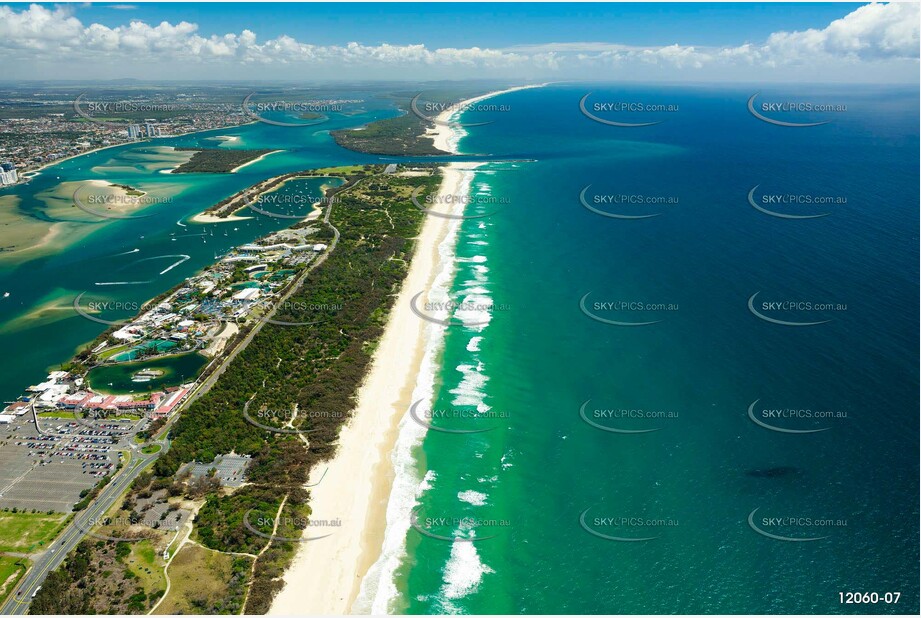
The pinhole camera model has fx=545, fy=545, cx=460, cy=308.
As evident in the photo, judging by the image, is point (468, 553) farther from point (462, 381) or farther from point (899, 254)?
point (899, 254)

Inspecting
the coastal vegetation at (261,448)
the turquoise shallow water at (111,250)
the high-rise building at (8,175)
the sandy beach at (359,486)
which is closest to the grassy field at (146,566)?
the coastal vegetation at (261,448)

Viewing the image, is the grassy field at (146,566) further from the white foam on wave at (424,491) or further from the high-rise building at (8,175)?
the high-rise building at (8,175)

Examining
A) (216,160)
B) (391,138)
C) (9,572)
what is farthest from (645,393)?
(391,138)

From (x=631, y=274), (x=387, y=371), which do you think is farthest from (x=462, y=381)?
(x=631, y=274)

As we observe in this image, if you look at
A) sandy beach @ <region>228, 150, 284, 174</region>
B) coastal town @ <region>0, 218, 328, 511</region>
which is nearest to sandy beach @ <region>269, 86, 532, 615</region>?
coastal town @ <region>0, 218, 328, 511</region>

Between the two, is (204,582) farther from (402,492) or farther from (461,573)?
(461,573)

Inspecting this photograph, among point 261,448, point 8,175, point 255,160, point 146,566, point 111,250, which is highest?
point 255,160
